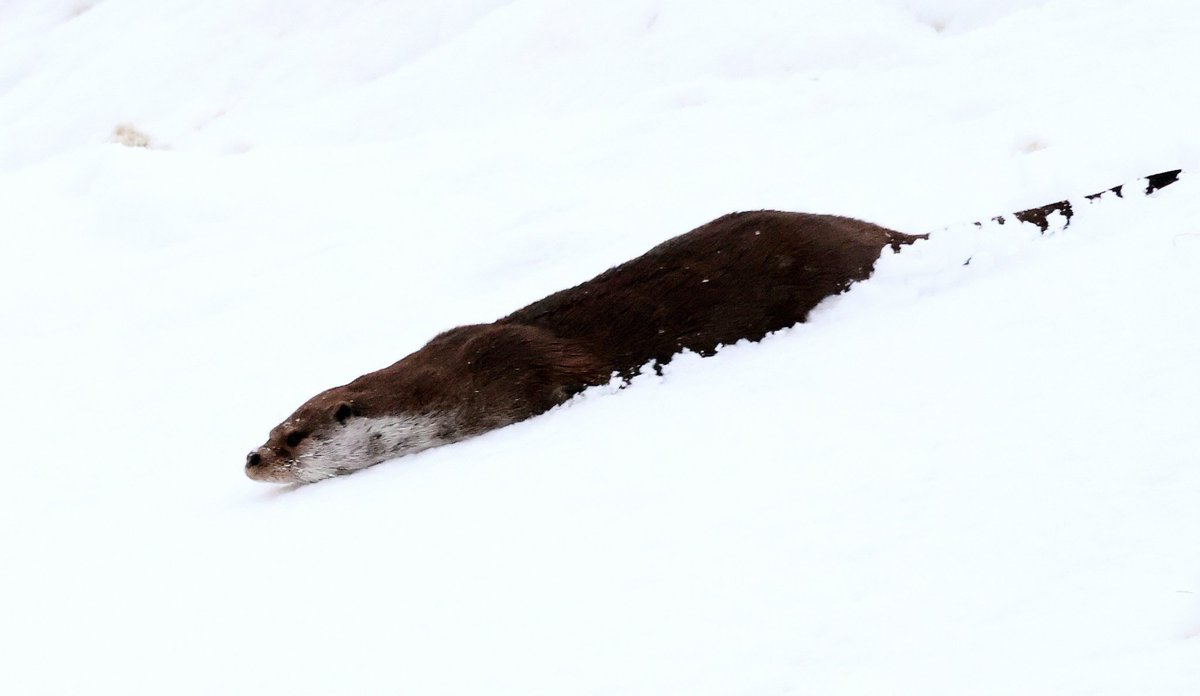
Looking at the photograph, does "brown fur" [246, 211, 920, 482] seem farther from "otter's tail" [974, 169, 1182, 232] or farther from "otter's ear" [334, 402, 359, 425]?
"otter's tail" [974, 169, 1182, 232]

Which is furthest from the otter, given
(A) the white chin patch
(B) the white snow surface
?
(B) the white snow surface

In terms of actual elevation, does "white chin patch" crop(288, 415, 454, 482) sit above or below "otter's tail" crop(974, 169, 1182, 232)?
below

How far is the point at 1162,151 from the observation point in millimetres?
6926

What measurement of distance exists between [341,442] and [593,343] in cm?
137

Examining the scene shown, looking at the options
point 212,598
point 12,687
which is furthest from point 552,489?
point 12,687

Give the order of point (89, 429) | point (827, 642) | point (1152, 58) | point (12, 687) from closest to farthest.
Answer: point (827, 642), point (12, 687), point (89, 429), point (1152, 58)

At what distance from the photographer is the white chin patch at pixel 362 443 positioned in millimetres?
5746

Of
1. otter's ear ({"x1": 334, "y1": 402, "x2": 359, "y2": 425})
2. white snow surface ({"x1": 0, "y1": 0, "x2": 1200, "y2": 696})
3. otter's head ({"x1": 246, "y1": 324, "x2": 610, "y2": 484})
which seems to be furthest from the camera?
otter's ear ({"x1": 334, "y1": 402, "x2": 359, "y2": 425})

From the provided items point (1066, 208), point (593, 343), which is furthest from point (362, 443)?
point (1066, 208)

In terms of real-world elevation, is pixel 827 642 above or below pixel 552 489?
below

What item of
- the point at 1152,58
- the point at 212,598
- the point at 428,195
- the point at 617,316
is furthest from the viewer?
the point at 428,195

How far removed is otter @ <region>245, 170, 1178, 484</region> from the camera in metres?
5.71

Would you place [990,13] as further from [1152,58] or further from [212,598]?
[212,598]

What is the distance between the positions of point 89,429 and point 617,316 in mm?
3888
